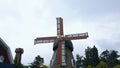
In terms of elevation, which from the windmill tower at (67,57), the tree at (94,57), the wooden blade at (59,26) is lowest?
the windmill tower at (67,57)

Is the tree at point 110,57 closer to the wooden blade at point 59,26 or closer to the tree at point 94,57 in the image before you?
the tree at point 94,57

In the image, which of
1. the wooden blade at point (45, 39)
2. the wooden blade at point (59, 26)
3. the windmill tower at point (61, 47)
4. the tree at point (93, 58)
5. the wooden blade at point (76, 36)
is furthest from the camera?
the tree at point (93, 58)

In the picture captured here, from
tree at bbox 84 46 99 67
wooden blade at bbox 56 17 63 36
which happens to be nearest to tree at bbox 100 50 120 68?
tree at bbox 84 46 99 67

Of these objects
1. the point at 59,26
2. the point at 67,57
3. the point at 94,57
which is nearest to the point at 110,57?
the point at 94,57

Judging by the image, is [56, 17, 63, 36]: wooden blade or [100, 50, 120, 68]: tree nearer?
[56, 17, 63, 36]: wooden blade

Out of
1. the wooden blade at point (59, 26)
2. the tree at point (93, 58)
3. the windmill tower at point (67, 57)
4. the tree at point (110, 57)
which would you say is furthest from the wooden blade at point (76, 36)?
the tree at point (110, 57)

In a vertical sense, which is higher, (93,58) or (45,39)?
(45,39)

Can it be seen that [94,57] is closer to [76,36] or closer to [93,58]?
[93,58]

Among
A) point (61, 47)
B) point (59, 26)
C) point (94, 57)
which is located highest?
point (59, 26)

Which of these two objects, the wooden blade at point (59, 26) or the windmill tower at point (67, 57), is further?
the wooden blade at point (59, 26)

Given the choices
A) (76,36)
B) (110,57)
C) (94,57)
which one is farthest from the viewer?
(110,57)

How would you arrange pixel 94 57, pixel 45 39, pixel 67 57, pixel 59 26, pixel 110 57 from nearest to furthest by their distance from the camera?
pixel 67 57 < pixel 45 39 < pixel 59 26 < pixel 94 57 < pixel 110 57

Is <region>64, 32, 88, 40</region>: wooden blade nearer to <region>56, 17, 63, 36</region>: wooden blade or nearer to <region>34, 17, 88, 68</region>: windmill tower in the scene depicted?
<region>34, 17, 88, 68</region>: windmill tower

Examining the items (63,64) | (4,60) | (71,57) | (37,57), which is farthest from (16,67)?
(37,57)
